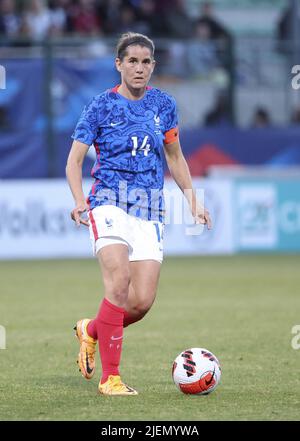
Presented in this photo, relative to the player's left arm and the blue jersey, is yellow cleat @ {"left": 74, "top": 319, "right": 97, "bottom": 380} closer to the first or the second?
the blue jersey

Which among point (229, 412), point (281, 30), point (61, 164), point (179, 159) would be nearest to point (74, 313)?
point (179, 159)

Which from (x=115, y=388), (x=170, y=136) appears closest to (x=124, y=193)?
(x=170, y=136)

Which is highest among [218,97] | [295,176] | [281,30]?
[281,30]

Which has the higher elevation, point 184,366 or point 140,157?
point 140,157

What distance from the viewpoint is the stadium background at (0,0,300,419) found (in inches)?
710

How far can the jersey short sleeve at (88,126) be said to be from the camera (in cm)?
702

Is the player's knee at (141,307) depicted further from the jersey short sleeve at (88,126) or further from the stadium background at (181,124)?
the stadium background at (181,124)

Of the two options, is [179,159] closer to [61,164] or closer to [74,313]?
[74,313]

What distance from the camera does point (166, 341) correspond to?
380 inches

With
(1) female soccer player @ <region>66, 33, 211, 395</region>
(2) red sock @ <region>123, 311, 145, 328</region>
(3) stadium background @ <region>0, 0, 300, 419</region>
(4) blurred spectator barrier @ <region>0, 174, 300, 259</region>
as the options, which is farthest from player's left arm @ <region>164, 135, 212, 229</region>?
(4) blurred spectator barrier @ <region>0, 174, 300, 259</region>

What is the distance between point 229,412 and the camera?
6199mm

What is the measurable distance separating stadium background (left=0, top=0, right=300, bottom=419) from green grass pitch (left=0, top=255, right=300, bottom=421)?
2.66ft

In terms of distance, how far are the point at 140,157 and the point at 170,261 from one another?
36.4 feet
